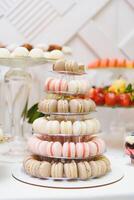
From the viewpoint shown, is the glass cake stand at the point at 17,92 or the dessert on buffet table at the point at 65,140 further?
the glass cake stand at the point at 17,92

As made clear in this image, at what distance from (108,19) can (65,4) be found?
0.19 m

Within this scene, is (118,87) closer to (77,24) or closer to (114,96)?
(114,96)

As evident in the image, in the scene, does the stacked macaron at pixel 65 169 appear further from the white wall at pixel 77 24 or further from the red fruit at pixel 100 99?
the white wall at pixel 77 24

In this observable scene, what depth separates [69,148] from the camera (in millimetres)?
845

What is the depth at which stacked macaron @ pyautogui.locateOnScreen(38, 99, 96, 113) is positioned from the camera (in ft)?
2.86

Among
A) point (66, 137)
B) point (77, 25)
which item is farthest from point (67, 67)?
point (77, 25)

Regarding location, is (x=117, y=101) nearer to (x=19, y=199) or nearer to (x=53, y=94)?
(x=53, y=94)

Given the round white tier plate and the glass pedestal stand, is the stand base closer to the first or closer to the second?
the glass pedestal stand

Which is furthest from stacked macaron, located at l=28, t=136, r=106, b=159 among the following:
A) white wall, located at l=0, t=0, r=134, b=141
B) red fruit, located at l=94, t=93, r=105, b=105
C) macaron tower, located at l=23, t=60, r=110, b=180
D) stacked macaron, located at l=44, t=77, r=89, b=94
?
white wall, located at l=0, t=0, r=134, b=141

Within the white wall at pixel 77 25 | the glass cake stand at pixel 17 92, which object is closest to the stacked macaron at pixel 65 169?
the glass cake stand at pixel 17 92

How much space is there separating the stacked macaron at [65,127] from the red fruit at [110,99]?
327 mm

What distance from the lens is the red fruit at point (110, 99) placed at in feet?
3.94

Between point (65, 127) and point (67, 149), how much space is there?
0.17 ft

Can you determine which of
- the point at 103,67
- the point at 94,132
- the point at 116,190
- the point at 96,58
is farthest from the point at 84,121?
the point at 96,58
